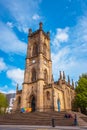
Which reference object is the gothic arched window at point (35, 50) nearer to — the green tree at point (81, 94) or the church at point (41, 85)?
the church at point (41, 85)

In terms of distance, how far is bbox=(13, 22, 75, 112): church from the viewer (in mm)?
39094

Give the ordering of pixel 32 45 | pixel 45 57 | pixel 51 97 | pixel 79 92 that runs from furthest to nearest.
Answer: pixel 32 45 < pixel 45 57 < pixel 79 92 < pixel 51 97

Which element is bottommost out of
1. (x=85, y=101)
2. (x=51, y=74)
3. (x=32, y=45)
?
(x=85, y=101)

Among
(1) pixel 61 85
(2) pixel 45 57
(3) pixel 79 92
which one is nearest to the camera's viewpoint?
(3) pixel 79 92

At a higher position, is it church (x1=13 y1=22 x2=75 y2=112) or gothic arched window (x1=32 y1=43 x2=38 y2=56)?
gothic arched window (x1=32 y1=43 x2=38 y2=56)

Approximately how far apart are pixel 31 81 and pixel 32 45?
1365 centimetres

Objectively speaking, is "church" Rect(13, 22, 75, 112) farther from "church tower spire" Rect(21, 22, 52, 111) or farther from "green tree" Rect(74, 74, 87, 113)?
"green tree" Rect(74, 74, 87, 113)

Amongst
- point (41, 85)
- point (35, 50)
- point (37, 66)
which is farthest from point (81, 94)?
point (35, 50)

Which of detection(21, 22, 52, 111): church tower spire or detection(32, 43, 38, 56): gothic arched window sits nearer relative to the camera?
detection(21, 22, 52, 111): church tower spire

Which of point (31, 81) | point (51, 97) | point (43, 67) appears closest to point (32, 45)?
point (43, 67)

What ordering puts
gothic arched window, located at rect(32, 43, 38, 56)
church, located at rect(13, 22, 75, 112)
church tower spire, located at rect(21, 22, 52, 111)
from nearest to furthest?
church, located at rect(13, 22, 75, 112) → church tower spire, located at rect(21, 22, 52, 111) → gothic arched window, located at rect(32, 43, 38, 56)

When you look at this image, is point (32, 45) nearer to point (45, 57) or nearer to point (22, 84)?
point (45, 57)

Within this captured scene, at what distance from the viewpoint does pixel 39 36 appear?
5066cm

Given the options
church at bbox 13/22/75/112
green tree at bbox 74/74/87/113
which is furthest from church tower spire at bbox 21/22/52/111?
green tree at bbox 74/74/87/113
